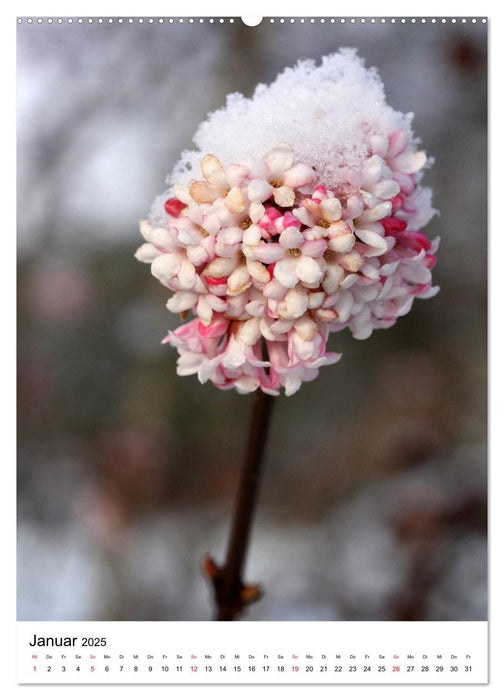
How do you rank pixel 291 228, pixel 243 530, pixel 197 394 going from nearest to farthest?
pixel 291 228
pixel 243 530
pixel 197 394

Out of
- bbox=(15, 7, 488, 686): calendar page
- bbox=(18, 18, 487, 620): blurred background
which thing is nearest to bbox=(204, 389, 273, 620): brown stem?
bbox=(15, 7, 488, 686): calendar page

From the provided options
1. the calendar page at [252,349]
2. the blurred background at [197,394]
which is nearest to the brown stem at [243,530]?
the calendar page at [252,349]

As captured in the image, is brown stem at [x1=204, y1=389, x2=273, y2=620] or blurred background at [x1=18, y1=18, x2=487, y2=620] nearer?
brown stem at [x1=204, y1=389, x2=273, y2=620]
